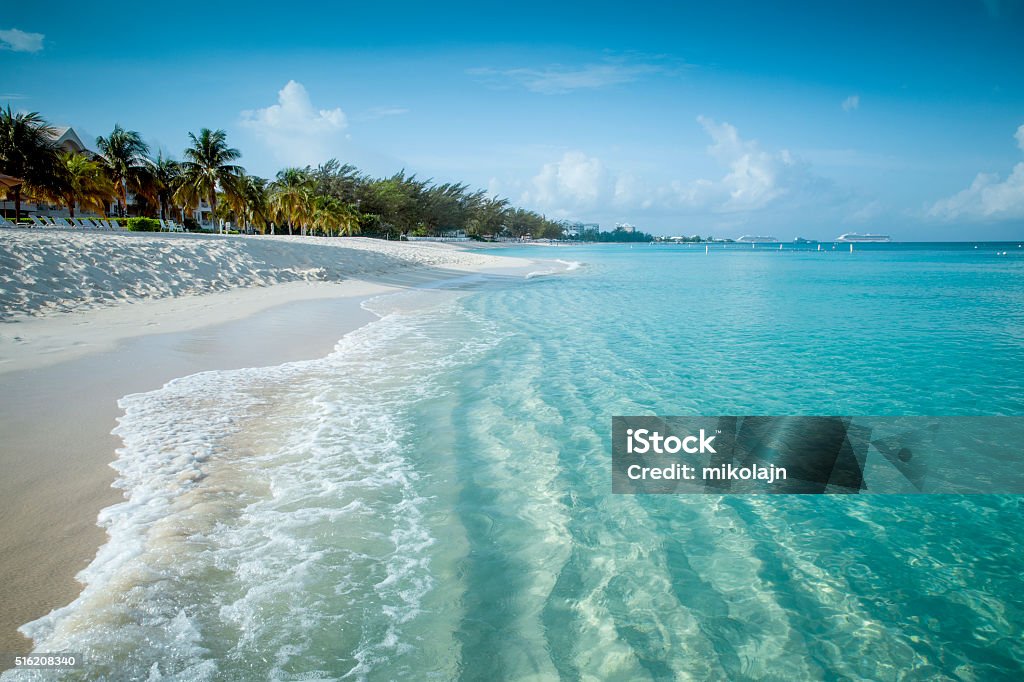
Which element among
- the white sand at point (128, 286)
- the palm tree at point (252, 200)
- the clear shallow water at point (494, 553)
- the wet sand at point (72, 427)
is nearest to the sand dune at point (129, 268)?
the white sand at point (128, 286)

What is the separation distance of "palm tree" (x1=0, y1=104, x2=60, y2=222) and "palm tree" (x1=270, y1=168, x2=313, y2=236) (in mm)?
21695

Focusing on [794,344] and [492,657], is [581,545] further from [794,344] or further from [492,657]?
[794,344]

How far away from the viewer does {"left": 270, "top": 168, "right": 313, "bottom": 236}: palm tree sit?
57125 mm

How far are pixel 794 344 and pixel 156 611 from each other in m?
13.2

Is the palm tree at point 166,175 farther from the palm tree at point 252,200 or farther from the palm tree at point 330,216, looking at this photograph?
the palm tree at point 330,216

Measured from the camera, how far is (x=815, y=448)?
6.34 meters

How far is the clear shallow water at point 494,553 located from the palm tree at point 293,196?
55186 millimetres

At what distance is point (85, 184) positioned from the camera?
4438cm

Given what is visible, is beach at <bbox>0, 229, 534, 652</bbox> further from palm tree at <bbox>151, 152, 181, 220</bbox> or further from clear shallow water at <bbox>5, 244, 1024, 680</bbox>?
palm tree at <bbox>151, 152, 181, 220</bbox>

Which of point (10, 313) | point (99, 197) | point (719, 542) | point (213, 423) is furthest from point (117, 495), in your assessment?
point (99, 197)

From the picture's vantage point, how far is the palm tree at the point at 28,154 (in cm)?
3331

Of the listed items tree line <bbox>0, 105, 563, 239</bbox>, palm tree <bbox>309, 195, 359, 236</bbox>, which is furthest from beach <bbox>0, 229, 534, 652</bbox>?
palm tree <bbox>309, 195, 359, 236</bbox>

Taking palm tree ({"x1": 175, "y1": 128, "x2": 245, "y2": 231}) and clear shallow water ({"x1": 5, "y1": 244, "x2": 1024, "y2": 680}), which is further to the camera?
palm tree ({"x1": 175, "y1": 128, "x2": 245, "y2": 231})

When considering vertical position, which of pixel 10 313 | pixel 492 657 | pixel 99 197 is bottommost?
pixel 492 657
